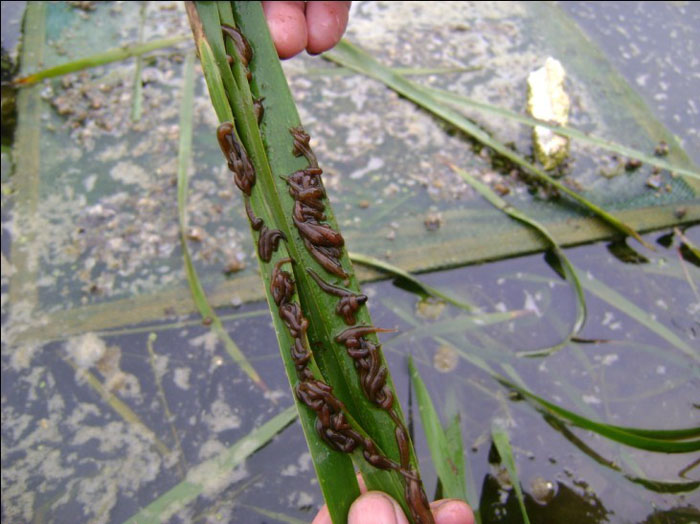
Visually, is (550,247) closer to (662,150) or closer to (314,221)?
(662,150)

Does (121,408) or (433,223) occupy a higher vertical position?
(433,223)

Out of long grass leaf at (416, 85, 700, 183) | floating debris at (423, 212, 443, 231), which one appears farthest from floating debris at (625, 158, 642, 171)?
floating debris at (423, 212, 443, 231)

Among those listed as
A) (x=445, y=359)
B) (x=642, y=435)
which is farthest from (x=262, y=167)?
(x=642, y=435)

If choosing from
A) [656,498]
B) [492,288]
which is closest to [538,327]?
[492,288]

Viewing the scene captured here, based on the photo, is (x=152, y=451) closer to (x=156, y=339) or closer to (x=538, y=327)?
(x=156, y=339)

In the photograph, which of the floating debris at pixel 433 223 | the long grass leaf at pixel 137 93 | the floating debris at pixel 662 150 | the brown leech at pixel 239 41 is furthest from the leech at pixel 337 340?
the floating debris at pixel 662 150

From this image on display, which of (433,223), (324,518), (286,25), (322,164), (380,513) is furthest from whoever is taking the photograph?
(322,164)

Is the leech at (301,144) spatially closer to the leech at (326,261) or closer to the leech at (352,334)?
the leech at (326,261)

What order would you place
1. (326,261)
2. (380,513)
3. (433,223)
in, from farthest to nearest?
(433,223), (326,261), (380,513)
